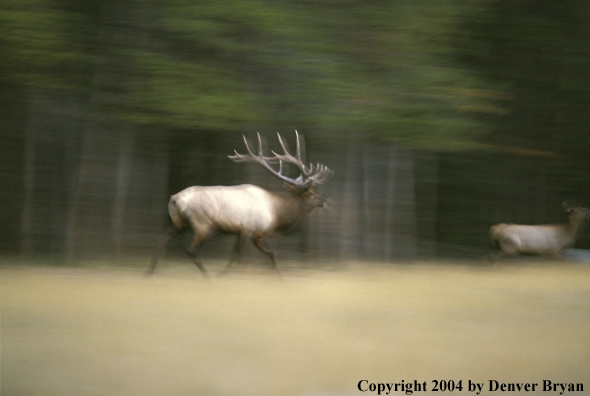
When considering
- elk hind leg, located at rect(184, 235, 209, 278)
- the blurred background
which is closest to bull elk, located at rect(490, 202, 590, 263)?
the blurred background

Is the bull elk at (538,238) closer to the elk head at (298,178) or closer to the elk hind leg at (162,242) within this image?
the elk head at (298,178)

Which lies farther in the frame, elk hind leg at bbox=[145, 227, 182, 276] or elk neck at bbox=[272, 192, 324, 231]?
elk neck at bbox=[272, 192, 324, 231]

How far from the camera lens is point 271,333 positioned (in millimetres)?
5020

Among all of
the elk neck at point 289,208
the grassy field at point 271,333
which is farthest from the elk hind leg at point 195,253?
the elk neck at point 289,208

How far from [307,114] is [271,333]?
287 cm

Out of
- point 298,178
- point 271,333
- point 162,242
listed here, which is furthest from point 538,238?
point 271,333

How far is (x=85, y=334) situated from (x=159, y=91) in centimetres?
315

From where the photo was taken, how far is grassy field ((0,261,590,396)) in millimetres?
3947

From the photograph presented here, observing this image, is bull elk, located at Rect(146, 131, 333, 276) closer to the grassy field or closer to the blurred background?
the grassy field

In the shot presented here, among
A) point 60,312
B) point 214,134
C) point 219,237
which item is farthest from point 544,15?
point 60,312

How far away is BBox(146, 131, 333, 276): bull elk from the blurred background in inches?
24.9

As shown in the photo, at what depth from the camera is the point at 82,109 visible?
8.85 metres

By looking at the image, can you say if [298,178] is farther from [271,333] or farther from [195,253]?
[271,333]

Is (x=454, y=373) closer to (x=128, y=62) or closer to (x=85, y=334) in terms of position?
(x=85, y=334)
